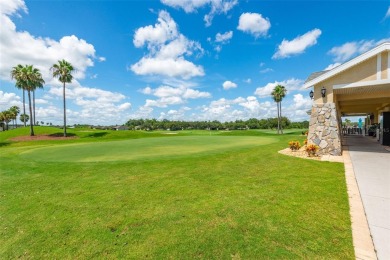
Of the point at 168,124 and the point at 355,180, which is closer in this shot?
the point at 355,180

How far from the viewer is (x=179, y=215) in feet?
12.5

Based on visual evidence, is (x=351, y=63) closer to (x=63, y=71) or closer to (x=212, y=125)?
(x=63, y=71)

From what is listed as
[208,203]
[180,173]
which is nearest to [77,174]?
[180,173]

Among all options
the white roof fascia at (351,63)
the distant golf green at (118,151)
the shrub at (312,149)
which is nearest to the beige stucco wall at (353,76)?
the white roof fascia at (351,63)

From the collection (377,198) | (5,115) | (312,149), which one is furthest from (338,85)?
(5,115)

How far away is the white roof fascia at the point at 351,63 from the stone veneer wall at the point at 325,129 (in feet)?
4.28

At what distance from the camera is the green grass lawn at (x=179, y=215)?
112 inches

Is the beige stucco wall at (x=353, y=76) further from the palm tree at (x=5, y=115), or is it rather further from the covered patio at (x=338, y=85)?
the palm tree at (x=5, y=115)

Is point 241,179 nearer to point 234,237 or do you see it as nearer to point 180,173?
point 180,173

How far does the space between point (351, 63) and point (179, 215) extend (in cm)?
1065

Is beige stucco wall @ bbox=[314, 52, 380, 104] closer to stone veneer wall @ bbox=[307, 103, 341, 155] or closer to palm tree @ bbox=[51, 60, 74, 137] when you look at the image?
stone veneer wall @ bbox=[307, 103, 341, 155]

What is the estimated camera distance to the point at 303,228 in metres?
3.20

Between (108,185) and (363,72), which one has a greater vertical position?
(363,72)

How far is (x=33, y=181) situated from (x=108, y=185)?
111 inches
